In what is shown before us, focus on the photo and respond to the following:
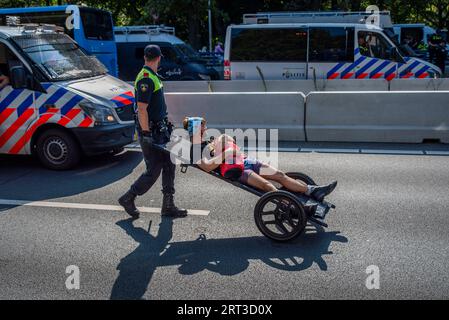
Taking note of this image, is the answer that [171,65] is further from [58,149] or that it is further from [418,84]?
[58,149]

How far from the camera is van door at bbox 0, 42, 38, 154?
788 cm

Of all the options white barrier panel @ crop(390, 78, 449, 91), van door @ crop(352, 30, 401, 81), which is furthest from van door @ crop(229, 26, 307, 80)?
white barrier panel @ crop(390, 78, 449, 91)

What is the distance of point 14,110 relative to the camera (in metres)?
7.94

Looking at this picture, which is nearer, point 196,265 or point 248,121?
point 196,265

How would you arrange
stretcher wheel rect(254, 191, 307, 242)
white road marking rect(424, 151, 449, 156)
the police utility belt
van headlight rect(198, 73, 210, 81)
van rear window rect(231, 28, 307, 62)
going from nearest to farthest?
stretcher wheel rect(254, 191, 307, 242)
the police utility belt
white road marking rect(424, 151, 449, 156)
van rear window rect(231, 28, 307, 62)
van headlight rect(198, 73, 210, 81)

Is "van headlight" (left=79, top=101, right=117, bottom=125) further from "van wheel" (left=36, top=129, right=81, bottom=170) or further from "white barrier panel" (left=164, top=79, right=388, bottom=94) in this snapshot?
"white barrier panel" (left=164, top=79, right=388, bottom=94)

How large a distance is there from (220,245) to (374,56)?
11.0 m

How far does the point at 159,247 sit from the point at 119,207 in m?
1.33

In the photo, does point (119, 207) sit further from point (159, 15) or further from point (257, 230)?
point (159, 15)

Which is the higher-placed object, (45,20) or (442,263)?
(45,20)

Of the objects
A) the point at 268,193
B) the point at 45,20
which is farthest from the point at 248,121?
the point at 45,20

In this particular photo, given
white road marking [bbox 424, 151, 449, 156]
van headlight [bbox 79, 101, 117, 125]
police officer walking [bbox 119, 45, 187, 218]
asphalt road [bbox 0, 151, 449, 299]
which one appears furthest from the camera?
white road marking [bbox 424, 151, 449, 156]
